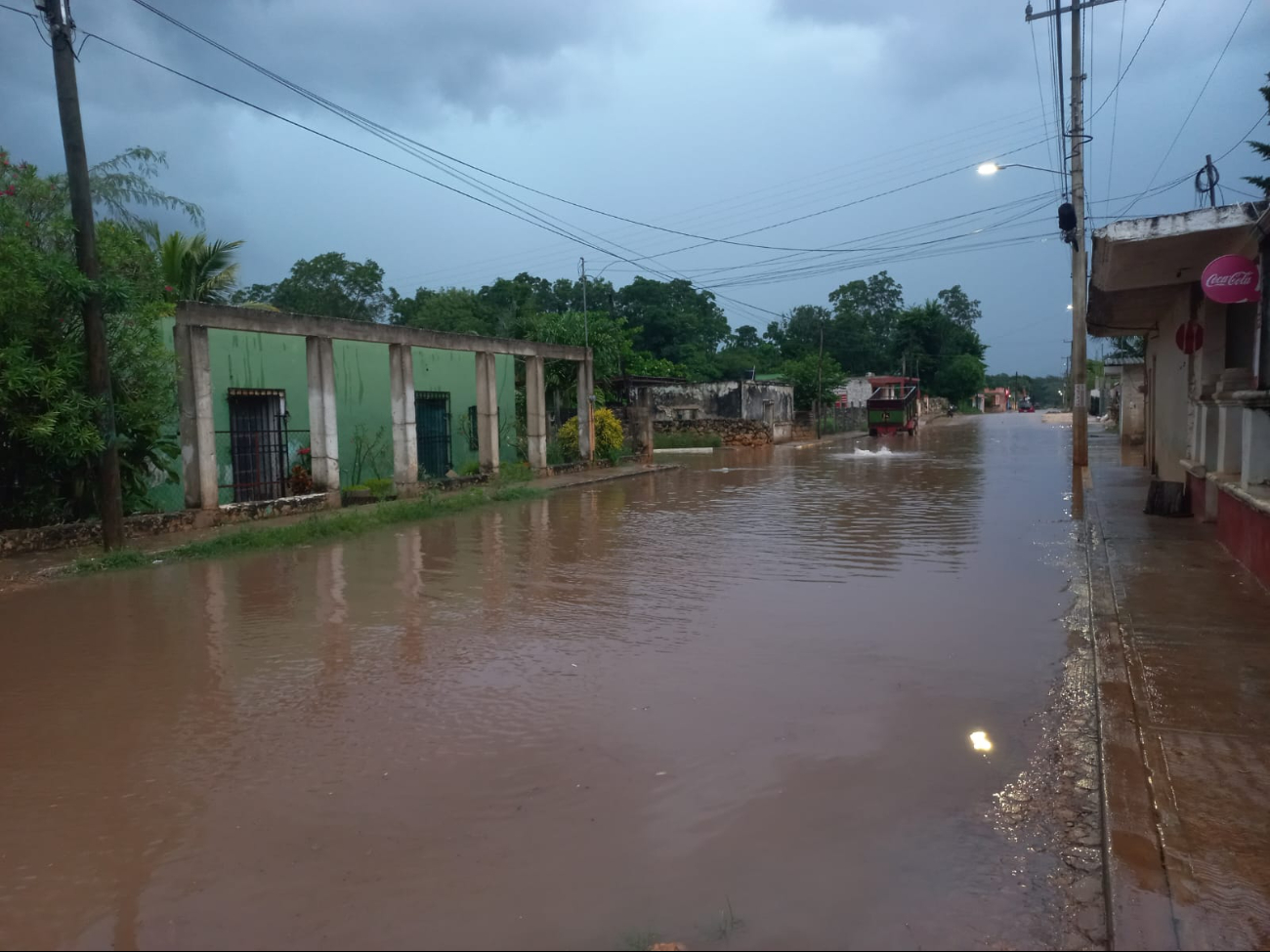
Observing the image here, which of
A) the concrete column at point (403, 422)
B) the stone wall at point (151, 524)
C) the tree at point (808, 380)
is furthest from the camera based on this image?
the tree at point (808, 380)

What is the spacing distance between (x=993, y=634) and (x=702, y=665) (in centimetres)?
241

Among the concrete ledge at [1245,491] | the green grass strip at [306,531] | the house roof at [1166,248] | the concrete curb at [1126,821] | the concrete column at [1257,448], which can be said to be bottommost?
the concrete curb at [1126,821]

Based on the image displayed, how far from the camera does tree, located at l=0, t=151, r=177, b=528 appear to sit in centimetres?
1098

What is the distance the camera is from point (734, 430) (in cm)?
4269

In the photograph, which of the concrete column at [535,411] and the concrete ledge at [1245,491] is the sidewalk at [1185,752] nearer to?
the concrete ledge at [1245,491]

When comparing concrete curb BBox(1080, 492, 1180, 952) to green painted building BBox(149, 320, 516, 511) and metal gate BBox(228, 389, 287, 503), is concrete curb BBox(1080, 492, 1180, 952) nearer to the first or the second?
green painted building BBox(149, 320, 516, 511)

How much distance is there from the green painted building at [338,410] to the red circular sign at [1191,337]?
47.4 ft

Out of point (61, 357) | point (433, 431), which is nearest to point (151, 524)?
point (61, 357)

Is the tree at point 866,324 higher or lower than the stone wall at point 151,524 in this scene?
higher

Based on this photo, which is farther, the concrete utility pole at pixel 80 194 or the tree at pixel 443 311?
the tree at pixel 443 311

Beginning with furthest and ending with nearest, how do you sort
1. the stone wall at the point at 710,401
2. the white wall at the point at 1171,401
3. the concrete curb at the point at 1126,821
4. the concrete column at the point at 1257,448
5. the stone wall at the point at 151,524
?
the stone wall at the point at 710,401, the white wall at the point at 1171,401, the stone wall at the point at 151,524, the concrete column at the point at 1257,448, the concrete curb at the point at 1126,821

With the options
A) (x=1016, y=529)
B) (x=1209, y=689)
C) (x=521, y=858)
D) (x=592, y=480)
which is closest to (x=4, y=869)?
(x=521, y=858)

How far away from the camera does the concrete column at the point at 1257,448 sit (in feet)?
29.4

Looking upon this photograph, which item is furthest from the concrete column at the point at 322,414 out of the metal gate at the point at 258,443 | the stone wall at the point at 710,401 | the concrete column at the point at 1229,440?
the stone wall at the point at 710,401
